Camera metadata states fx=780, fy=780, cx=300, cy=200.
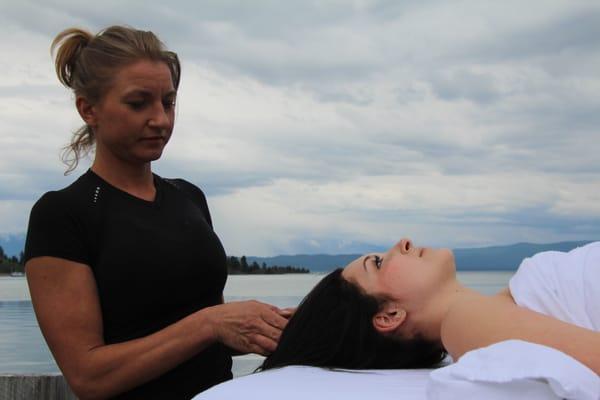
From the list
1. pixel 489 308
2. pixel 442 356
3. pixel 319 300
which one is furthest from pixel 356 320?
pixel 489 308

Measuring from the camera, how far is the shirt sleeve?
210cm

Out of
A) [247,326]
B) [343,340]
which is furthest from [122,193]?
[343,340]

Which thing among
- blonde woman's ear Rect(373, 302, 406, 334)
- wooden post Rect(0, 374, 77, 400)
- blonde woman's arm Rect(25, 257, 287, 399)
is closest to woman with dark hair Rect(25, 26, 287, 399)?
blonde woman's arm Rect(25, 257, 287, 399)

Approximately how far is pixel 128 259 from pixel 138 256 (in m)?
0.03

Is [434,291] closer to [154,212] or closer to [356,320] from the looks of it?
[356,320]

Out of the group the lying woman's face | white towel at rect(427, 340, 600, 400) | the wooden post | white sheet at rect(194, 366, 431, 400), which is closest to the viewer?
white towel at rect(427, 340, 600, 400)

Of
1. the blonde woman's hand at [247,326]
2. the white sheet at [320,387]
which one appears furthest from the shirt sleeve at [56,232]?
the white sheet at [320,387]

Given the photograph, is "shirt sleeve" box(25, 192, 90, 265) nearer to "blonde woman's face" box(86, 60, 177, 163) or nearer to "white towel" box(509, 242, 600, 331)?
"blonde woman's face" box(86, 60, 177, 163)

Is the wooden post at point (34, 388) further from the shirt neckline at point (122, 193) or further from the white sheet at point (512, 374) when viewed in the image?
the white sheet at point (512, 374)

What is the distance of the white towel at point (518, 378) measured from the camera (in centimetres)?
148

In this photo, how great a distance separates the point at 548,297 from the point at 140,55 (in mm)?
1337

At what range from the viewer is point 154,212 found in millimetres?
2369

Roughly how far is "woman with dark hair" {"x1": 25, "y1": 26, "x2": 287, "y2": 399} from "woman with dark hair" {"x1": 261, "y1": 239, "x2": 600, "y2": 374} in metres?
0.12

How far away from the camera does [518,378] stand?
58.5 inches
